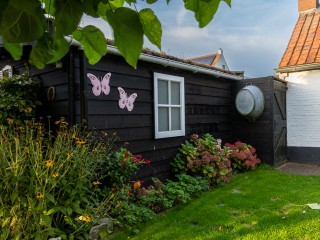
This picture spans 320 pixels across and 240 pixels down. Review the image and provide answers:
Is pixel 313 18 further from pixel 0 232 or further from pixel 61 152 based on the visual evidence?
pixel 0 232

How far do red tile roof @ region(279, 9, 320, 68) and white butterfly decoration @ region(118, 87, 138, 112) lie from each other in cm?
540

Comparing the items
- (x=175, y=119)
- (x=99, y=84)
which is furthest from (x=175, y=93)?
(x=99, y=84)

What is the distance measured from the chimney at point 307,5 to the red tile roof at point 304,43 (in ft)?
Result: 0.52

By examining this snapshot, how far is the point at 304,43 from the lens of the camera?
8.17m

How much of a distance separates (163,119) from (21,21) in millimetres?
4853

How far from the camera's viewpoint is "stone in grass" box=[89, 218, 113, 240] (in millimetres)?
2932

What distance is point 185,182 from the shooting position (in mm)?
5117

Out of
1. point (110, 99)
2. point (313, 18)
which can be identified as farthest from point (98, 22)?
point (313, 18)

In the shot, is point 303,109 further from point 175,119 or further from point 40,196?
point 40,196

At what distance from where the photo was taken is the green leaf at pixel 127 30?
0.62m

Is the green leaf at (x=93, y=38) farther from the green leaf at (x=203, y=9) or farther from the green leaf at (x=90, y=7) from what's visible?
the green leaf at (x=203, y=9)

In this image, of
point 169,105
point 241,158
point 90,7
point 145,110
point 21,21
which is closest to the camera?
point 21,21

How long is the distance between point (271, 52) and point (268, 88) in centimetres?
429

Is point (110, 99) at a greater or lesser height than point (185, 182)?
greater
